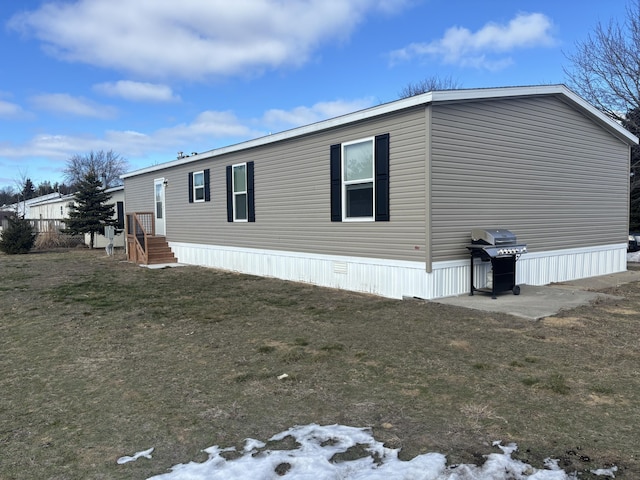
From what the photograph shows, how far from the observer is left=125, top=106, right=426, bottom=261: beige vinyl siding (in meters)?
7.07

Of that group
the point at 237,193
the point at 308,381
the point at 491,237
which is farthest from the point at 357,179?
Result: the point at 308,381

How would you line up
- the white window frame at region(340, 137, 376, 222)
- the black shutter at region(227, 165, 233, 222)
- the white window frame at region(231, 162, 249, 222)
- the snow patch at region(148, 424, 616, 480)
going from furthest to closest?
the black shutter at region(227, 165, 233, 222) < the white window frame at region(231, 162, 249, 222) < the white window frame at region(340, 137, 376, 222) < the snow patch at region(148, 424, 616, 480)

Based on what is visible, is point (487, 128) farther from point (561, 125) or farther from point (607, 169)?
point (607, 169)

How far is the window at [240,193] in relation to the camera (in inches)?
426

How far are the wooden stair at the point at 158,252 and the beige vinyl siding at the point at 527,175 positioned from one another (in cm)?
968

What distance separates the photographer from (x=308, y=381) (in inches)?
146

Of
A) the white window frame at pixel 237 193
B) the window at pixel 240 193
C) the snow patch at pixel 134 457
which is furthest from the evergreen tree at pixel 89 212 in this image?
the snow patch at pixel 134 457

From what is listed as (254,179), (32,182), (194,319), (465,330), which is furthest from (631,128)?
(32,182)

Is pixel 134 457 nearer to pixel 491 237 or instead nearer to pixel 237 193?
pixel 491 237

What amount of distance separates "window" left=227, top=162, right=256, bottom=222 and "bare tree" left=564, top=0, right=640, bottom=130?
50.5 ft

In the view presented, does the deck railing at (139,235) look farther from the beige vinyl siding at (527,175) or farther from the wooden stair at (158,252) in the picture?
the beige vinyl siding at (527,175)

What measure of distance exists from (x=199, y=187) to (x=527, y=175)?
28.2 feet

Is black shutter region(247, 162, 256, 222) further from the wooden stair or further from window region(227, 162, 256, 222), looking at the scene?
the wooden stair

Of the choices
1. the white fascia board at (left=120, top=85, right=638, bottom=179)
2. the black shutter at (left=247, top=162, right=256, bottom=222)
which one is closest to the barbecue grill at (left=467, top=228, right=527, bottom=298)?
the white fascia board at (left=120, top=85, right=638, bottom=179)
